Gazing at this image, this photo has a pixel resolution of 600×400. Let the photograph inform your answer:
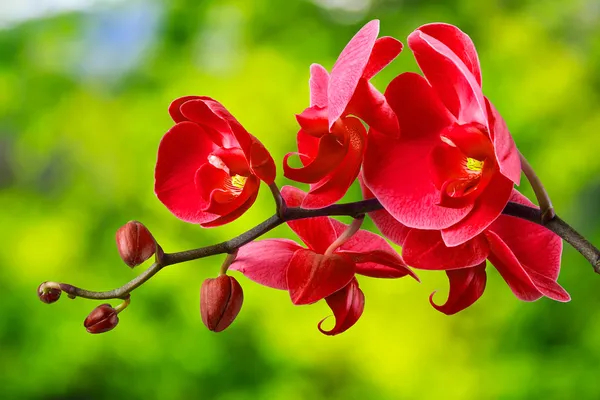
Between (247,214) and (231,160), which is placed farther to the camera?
(247,214)

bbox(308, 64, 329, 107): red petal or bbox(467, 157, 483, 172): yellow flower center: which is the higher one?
bbox(308, 64, 329, 107): red petal

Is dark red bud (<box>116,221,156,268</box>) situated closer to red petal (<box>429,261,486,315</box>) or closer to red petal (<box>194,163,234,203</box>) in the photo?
red petal (<box>194,163,234,203</box>)

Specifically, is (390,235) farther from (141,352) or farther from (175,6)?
(175,6)

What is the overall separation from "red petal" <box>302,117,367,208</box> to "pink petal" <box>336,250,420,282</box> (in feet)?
0.14

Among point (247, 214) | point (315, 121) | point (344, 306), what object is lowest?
point (247, 214)

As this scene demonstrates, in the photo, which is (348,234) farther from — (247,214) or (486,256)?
(247,214)

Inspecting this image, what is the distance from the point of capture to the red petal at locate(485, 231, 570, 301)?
420 millimetres

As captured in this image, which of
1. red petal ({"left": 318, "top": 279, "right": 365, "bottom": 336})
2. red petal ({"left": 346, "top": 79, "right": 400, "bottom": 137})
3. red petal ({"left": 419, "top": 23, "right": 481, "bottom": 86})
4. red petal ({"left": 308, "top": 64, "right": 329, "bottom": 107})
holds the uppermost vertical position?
red petal ({"left": 419, "top": 23, "right": 481, "bottom": 86})

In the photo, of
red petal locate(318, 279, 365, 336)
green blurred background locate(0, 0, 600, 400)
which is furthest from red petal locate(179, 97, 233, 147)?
green blurred background locate(0, 0, 600, 400)

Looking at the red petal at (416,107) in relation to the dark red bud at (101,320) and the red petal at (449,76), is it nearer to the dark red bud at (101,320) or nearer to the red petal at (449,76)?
the red petal at (449,76)

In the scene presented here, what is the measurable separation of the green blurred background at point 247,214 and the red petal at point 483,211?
1203 millimetres

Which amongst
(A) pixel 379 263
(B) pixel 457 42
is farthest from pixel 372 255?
(B) pixel 457 42

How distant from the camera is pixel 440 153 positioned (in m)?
0.41

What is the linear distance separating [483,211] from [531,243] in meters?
0.09
